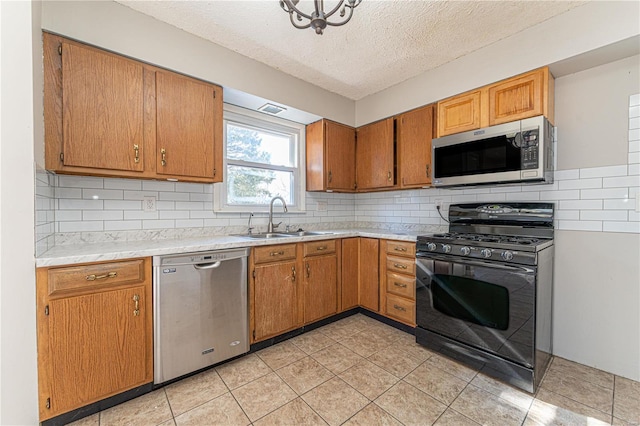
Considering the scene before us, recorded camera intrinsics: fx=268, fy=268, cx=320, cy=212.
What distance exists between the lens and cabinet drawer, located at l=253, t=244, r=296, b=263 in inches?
87.6

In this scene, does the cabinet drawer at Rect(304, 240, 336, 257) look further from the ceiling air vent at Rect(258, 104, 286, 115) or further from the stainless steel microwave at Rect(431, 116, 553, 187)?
the ceiling air vent at Rect(258, 104, 286, 115)

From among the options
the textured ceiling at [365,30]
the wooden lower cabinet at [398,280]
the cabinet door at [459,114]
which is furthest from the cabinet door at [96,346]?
the cabinet door at [459,114]

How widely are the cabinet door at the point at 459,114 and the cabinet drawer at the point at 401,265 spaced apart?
1.25 metres

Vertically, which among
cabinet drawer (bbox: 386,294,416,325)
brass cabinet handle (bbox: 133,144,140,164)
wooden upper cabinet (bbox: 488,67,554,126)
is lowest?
cabinet drawer (bbox: 386,294,416,325)

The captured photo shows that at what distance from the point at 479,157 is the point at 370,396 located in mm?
2029

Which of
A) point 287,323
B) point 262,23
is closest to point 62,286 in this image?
point 287,323

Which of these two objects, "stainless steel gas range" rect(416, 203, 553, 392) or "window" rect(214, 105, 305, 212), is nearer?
"stainless steel gas range" rect(416, 203, 553, 392)

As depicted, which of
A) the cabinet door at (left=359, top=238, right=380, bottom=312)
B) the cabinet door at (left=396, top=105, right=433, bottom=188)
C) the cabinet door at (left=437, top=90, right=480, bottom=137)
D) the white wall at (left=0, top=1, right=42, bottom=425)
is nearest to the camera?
the white wall at (left=0, top=1, right=42, bottom=425)

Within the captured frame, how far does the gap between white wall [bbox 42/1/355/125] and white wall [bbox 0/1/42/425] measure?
996mm

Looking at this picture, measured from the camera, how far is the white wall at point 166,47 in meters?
1.68

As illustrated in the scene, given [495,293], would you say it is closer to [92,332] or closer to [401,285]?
[401,285]

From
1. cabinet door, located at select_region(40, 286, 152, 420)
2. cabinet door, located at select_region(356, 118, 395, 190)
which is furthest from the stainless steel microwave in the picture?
cabinet door, located at select_region(40, 286, 152, 420)

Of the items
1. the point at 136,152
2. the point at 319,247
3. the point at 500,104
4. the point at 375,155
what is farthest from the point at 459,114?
the point at 136,152

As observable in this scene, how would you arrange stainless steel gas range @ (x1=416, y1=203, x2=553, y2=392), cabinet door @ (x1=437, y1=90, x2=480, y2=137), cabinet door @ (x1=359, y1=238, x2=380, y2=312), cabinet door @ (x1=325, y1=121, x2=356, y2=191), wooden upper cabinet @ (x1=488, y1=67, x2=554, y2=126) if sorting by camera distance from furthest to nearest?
cabinet door @ (x1=325, y1=121, x2=356, y2=191)
cabinet door @ (x1=359, y1=238, x2=380, y2=312)
cabinet door @ (x1=437, y1=90, x2=480, y2=137)
wooden upper cabinet @ (x1=488, y1=67, x2=554, y2=126)
stainless steel gas range @ (x1=416, y1=203, x2=553, y2=392)
